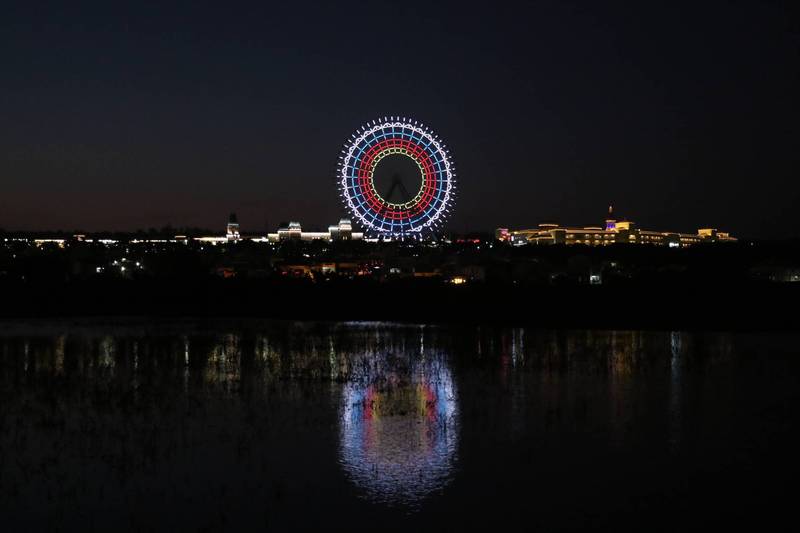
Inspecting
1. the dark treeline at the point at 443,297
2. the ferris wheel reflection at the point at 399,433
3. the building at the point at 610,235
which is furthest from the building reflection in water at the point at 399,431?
the building at the point at 610,235

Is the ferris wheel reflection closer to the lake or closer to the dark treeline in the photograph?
the lake

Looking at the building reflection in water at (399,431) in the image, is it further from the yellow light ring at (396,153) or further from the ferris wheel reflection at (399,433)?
the yellow light ring at (396,153)

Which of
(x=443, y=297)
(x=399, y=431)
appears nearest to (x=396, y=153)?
(x=443, y=297)

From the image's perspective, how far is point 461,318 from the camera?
3428 cm

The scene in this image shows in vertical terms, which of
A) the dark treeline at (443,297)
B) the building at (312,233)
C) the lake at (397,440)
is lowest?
the lake at (397,440)

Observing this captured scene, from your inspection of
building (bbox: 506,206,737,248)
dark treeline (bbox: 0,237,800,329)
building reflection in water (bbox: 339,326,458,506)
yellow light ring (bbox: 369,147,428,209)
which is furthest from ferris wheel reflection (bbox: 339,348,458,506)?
building (bbox: 506,206,737,248)

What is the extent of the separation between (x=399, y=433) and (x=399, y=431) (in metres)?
0.13

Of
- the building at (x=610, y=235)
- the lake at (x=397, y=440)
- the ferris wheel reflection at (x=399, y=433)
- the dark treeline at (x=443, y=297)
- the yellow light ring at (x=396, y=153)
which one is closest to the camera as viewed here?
the lake at (x=397, y=440)

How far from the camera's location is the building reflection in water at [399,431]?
9836 millimetres

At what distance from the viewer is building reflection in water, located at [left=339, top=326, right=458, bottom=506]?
9836 millimetres

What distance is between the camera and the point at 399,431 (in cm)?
1244

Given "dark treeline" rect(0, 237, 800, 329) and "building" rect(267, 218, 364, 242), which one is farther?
"building" rect(267, 218, 364, 242)

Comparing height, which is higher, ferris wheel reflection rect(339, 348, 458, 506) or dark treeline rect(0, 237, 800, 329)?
dark treeline rect(0, 237, 800, 329)

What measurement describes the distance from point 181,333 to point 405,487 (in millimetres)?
19443
